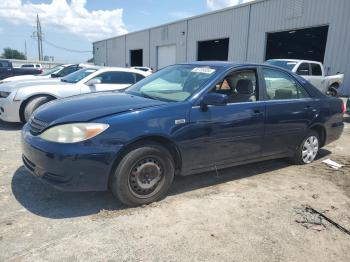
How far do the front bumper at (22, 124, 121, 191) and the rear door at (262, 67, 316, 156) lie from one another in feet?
7.62

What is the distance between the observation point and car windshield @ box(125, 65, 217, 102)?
4035 mm

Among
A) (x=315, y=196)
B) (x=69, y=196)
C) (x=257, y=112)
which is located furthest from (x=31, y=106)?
(x=315, y=196)

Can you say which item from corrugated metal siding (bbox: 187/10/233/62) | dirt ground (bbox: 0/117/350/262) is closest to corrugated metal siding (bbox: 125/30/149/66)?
corrugated metal siding (bbox: 187/10/233/62)

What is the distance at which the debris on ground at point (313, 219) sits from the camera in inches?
133

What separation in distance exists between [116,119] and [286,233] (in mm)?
2023

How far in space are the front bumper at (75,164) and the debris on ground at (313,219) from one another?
6.87 feet

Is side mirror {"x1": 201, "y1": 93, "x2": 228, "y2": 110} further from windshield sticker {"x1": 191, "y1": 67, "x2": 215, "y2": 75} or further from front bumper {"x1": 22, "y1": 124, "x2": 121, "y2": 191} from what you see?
front bumper {"x1": 22, "y1": 124, "x2": 121, "y2": 191}

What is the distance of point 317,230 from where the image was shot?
332 centimetres

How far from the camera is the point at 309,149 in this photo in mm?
5379

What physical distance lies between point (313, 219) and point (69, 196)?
272cm

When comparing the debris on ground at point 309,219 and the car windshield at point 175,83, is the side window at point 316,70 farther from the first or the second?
the debris on ground at point 309,219

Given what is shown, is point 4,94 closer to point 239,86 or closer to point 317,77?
point 239,86

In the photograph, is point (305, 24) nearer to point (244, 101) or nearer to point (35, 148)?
point (244, 101)

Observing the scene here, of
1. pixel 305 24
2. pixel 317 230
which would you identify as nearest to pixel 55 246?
pixel 317 230
